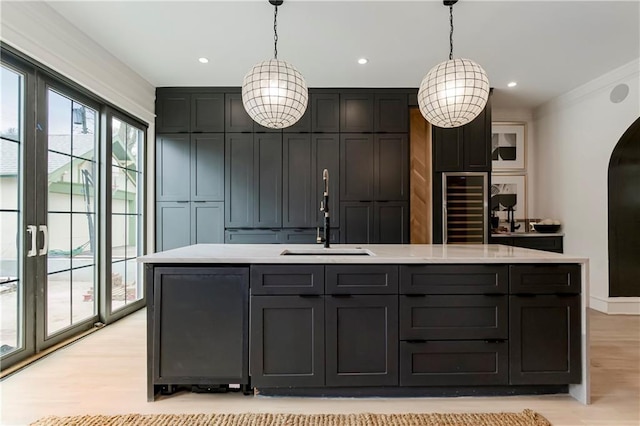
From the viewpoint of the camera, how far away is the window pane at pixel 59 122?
292 centimetres

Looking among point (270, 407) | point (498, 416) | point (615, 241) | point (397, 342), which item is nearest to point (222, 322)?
point (270, 407)

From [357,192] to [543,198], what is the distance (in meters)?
2.88

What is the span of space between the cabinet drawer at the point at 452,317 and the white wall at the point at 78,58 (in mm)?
3145

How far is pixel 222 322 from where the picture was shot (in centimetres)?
206

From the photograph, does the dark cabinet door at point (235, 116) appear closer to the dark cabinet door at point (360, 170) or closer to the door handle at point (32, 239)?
the dark cabinet door at point (360, 170)

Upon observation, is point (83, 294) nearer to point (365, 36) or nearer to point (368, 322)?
point (368, 322)

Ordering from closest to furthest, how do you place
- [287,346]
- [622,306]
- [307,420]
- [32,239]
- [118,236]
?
[307,420] < [287,346] < [32,239] < [118,236] < [622,306]

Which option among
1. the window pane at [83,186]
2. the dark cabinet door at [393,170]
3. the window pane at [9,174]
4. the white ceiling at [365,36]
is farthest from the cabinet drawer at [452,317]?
the window pane at [83,186]

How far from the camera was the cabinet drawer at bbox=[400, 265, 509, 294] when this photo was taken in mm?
2072

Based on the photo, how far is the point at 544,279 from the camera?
81.5 inches

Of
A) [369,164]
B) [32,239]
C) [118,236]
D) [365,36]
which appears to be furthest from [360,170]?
[32,239]

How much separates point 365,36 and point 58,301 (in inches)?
139

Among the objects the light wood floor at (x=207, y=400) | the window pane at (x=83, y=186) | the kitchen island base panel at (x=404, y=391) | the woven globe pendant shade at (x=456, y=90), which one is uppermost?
the woven globe pendant shade at (x=456, y=90)

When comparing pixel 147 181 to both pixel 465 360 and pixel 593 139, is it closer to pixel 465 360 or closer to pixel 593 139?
pixel 465 360
